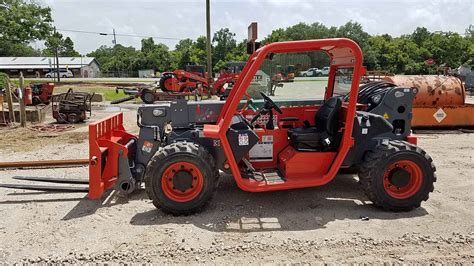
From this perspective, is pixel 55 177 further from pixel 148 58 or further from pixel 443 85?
pixel 148 58

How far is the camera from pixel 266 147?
540 cm

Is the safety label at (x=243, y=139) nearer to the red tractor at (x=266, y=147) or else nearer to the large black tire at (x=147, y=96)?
the red tractor at (x=266, y=147)

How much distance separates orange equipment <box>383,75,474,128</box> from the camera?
1124cm

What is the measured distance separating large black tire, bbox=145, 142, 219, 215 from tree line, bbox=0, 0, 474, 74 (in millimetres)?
17932

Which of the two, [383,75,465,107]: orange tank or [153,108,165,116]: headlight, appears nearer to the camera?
[153,108,165,116]: headlight

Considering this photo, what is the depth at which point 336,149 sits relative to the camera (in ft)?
16.5

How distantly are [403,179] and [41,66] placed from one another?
8428 cm

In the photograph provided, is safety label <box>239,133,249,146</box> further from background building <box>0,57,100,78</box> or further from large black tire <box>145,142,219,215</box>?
background building <box>0,57,100,78</box>

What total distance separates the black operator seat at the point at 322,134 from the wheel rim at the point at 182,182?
142 cm

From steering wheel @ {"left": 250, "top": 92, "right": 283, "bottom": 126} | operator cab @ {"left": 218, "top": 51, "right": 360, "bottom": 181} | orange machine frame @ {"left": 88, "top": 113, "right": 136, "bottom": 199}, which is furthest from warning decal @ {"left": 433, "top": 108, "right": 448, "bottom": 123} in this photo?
orange machine frame @ {"left": 88, "top": 113, "right": 136, "bottom": 199}

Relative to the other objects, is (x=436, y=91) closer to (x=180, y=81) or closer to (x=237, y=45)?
(x=180, y=81)

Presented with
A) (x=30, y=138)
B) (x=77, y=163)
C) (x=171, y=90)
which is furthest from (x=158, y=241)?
(x=171, y=90)

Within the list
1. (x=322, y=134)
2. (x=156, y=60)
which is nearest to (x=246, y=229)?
(x=322, y=134)

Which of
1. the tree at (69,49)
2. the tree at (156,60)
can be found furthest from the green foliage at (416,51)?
the tree at (69,49)
